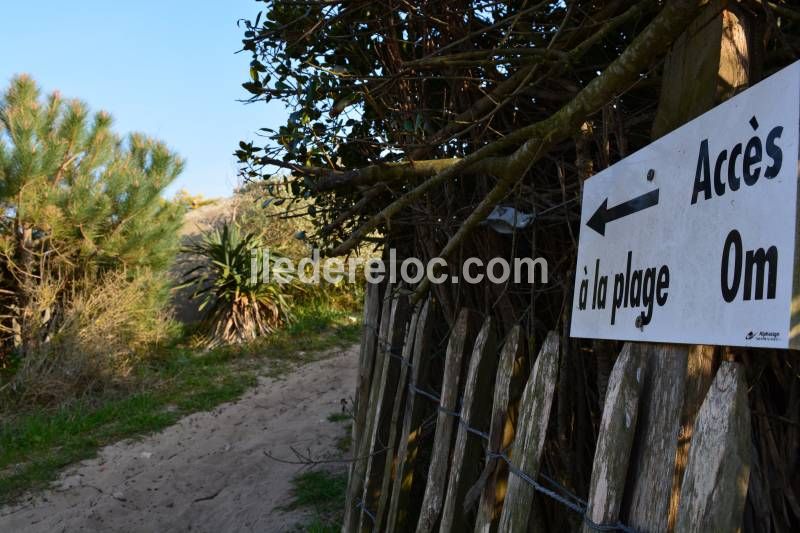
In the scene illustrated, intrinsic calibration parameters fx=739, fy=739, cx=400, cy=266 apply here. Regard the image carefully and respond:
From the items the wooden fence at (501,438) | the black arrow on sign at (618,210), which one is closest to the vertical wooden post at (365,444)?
the wooden fence at (501,438)

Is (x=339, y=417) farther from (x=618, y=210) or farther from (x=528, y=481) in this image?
(x=618, y=210)

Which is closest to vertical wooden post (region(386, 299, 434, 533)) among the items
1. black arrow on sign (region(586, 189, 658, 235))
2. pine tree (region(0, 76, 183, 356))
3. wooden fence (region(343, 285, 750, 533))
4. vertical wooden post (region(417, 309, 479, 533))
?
wooden fence (region(343, 285, 750, 533))

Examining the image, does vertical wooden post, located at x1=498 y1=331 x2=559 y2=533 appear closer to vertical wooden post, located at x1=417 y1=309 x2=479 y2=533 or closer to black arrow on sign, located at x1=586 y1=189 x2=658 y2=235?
black arrow on sign, located at x1=586 y1=189 x2=658 y2=235

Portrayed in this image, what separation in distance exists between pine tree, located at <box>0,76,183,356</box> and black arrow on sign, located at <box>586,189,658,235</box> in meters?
10.1

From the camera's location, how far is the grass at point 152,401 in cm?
739

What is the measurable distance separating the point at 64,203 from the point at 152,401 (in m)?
3.63

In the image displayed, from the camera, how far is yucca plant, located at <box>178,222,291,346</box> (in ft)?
40.4

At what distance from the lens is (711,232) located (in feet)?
4.50

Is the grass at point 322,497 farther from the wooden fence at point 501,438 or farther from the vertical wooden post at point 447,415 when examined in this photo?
the vertical wooden post at point 447,415

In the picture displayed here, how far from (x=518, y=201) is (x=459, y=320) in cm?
48

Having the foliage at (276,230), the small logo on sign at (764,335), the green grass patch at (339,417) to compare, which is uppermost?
the foliage at (276,230)

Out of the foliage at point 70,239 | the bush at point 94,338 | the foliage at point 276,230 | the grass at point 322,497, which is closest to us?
the grass at point 322,497

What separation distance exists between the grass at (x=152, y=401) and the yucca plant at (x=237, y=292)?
0.41 m

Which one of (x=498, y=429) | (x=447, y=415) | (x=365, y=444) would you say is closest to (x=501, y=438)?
(x=498, y=429)
